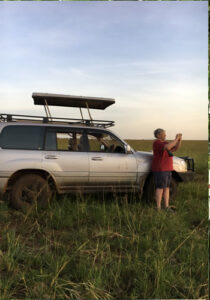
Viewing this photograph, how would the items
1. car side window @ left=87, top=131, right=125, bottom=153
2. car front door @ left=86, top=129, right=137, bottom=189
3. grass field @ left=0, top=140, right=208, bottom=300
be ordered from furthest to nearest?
car side window @ left=87, top=131, right=125, bottom=153, car front door @ left=86, top=129, right=137, bottom=189, grass field @ left=0, top=140, right=208, bottom=300

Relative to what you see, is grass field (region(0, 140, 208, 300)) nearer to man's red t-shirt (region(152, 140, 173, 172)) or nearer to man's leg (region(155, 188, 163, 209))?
man's leg (region(155, 188, 163, 209))

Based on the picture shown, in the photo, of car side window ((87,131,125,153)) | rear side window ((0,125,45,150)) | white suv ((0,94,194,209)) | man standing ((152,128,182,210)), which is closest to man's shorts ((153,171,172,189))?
man standing ((152,128,182,210))

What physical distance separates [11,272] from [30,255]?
34 centimetres

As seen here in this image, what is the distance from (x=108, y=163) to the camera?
552 cm

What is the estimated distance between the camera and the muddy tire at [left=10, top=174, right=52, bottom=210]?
194 inches

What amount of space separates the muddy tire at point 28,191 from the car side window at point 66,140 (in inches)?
26.4

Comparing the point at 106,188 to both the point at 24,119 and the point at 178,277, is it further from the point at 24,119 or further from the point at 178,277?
the point at 178,277

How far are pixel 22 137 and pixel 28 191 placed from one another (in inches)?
38.9

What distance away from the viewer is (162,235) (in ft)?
12.3

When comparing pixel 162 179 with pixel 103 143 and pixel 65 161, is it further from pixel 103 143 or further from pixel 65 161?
pixel 65 161

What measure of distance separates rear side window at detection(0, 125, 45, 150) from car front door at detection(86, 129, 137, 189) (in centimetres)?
95

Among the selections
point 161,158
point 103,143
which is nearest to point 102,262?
point 161,158

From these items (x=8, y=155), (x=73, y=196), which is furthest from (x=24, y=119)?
(x=73, y=196)

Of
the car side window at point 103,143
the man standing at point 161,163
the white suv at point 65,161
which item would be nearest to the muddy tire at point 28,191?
the white suv at point 65,161
